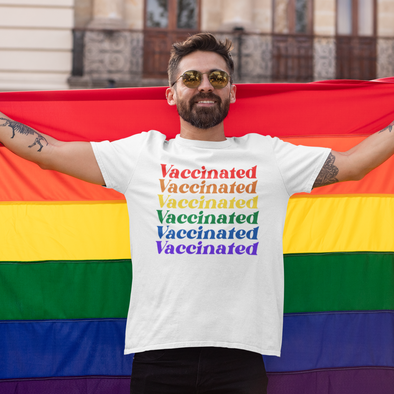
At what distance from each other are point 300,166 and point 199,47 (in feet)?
2.69

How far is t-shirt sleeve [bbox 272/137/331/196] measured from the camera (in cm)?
224

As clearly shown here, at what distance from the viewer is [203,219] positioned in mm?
2156

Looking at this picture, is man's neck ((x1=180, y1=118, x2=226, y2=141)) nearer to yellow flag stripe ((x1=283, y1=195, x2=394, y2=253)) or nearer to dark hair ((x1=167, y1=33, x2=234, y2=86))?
dark hair ((x1=167, y1=33, x2=234, y2=86))

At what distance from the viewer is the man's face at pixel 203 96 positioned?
228cm

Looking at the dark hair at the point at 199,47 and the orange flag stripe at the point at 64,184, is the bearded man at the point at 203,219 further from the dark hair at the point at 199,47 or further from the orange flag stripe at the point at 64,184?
the orange flag stripe at the point at 64,184

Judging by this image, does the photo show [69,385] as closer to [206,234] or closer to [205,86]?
[206,234]

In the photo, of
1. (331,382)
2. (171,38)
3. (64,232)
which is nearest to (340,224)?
(331,382)

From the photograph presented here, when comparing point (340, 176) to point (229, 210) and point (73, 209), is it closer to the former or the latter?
point (229, 210)

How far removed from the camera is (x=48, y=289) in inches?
110

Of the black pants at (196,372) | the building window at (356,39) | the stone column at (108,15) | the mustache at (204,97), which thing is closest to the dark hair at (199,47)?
the mustache at (204,97)

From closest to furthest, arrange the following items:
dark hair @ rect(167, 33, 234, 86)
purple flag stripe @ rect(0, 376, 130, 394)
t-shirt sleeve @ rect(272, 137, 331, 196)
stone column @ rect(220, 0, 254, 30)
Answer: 1. t-shirt sleeve @ rect(272, 137, 331, 196)
2. dark hair @ rect(167, 33, 234, 86)
3. purple flag stripe @ rect(0, 376, 130, 394)
4. stone column @ rect(220, 0, 254, 30)

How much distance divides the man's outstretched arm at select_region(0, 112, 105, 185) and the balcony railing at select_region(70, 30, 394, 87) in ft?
27.4

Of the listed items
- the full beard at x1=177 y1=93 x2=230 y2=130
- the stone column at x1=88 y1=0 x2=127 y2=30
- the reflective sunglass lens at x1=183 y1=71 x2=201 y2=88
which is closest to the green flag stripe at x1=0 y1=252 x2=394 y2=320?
the full beard at x1=177 y1=93 x2=230 y2=130

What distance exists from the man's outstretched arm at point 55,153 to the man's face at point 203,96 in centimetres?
53
